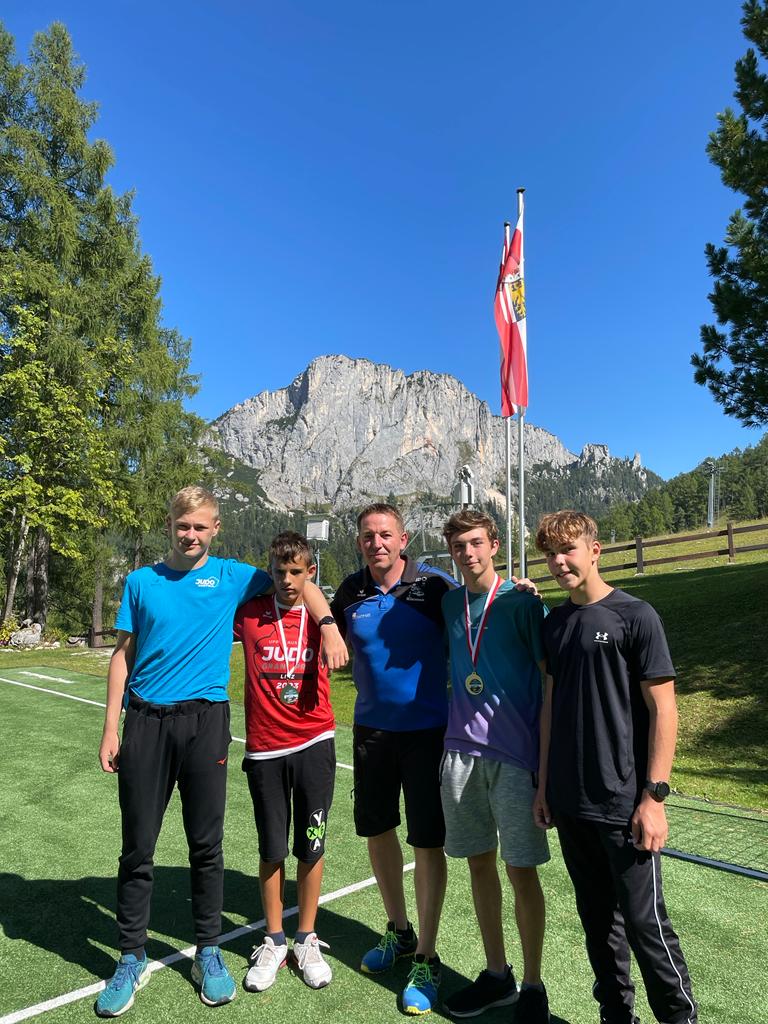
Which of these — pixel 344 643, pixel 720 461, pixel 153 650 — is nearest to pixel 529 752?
pixel 344 643

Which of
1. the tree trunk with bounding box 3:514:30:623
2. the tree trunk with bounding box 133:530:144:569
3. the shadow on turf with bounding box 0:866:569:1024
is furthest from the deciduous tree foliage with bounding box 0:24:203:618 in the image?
the shadow on turf with bounding box 0:866:569:1024

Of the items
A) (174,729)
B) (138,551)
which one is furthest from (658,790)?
(138,551)

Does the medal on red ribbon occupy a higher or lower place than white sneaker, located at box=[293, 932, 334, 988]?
higher

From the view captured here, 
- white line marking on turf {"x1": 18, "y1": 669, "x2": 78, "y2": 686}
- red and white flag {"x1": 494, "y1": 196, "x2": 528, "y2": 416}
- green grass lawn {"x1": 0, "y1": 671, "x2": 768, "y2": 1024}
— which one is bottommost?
white line marking on turf {"x1": 18, "y1": 669, "x2": 78, "y2": 686}

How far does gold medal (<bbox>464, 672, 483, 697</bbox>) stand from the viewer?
257 cm

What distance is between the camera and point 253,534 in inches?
6594

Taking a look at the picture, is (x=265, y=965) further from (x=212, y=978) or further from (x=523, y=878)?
(x=523, y=878)

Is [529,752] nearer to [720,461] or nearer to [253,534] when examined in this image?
[720,461]

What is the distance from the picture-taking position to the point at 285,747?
9.33 feet

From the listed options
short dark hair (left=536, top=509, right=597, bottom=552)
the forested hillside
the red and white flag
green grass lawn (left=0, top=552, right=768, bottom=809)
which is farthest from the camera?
the forested hillside

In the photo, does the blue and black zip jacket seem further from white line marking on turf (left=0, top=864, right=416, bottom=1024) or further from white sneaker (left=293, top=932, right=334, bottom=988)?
white line marking on turf (left=0, top=864, right=416, bottom=1024)

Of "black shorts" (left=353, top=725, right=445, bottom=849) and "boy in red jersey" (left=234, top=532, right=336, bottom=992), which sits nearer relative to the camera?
"black shorts" (left=353, top=725, right=445, bottom=849)

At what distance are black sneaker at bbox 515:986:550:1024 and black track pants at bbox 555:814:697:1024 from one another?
21 cm

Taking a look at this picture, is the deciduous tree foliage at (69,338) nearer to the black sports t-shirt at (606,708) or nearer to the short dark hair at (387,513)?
the short dark hair at (387,513)
